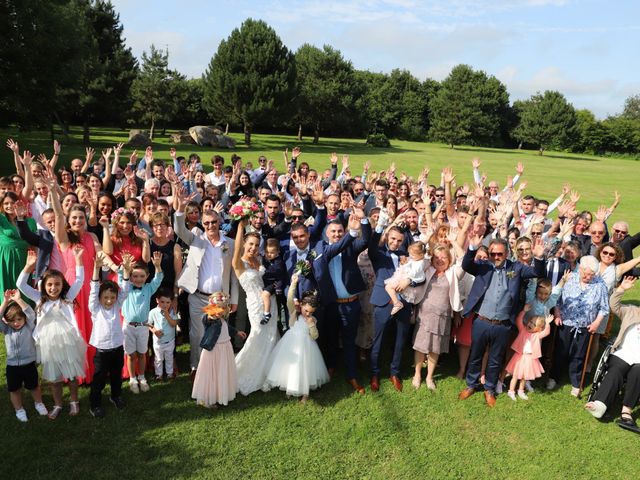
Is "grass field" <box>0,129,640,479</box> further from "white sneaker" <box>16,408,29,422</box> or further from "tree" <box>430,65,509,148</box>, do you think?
"tree" <box>430,65,509,148</box>

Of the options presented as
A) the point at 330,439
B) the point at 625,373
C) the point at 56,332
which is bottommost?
the point at 330,439

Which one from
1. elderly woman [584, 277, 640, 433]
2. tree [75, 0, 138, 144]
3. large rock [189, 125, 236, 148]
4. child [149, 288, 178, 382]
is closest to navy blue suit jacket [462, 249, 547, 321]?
elderly woman [584, 277, 640, 433]

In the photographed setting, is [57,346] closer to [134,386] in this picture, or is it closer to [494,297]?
[134,386]

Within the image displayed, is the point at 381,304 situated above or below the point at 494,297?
below

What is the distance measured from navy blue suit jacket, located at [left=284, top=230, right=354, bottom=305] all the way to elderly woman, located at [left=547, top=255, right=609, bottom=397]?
3399 mm

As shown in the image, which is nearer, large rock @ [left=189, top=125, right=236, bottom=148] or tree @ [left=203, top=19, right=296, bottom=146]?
large rock @ [left=189, top=125, right=236, bottom=148]

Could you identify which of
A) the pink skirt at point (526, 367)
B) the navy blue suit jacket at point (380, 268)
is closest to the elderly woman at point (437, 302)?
the navy blue suit jacket at point (380, 268)

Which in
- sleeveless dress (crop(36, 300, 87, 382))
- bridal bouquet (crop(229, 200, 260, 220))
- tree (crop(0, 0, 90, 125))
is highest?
tree (crop(0, 0, 90, 125))

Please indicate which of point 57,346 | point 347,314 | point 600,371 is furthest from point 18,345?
point 600,371

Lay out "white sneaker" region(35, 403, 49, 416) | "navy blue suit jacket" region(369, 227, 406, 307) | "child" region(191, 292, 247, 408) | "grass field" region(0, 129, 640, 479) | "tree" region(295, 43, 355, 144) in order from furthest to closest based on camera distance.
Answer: "tree" region(295, 43, 355, 144), "navy blue suit jacket" region(369, 227, 406, 307), "child" region(191, 292, 247, 408), "white sneaker" region(35, 403, 49, 416), "grass field" region(0, 129, 640, 479)

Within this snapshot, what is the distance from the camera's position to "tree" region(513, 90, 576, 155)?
6993cm

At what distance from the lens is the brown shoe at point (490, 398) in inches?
243

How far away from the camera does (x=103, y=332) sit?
518cm

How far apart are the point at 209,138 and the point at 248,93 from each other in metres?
6.18
